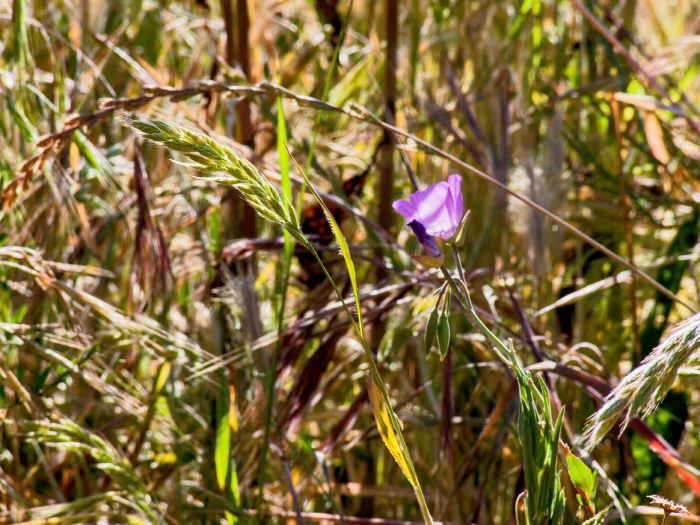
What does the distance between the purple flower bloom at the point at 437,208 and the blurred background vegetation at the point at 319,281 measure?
0.18m

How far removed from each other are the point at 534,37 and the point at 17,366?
3.22 feet

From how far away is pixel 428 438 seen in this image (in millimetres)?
1176

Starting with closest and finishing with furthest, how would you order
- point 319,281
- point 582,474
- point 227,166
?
point 227,166 → point 582,474 → point 319,281

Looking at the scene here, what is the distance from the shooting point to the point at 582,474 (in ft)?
2.37

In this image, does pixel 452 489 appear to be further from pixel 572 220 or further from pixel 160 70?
pixel 160 70

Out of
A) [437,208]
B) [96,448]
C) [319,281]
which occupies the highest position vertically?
[437,208]

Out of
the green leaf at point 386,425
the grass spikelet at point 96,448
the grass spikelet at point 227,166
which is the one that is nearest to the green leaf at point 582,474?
the green leaf at point 386,425

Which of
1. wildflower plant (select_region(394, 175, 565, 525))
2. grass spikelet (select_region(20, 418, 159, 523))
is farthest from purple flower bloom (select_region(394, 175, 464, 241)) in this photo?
grass spikelet (select_region(20, 418, 159, 523))

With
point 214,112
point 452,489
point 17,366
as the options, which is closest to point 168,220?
point 214,112

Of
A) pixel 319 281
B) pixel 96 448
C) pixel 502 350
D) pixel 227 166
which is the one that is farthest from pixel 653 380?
pixel 319 281

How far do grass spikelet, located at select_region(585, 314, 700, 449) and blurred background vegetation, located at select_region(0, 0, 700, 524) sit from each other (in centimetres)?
19

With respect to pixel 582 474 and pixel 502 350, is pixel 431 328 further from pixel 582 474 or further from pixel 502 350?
pixel 582 474

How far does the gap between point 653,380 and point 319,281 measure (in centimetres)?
67

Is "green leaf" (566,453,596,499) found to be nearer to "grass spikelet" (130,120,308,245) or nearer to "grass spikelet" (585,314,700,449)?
"grass spikelet" (585,314,700,449)
